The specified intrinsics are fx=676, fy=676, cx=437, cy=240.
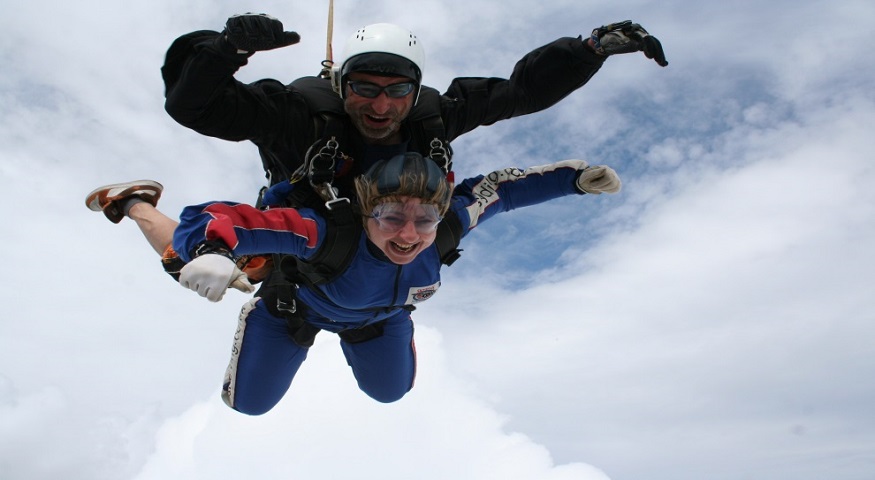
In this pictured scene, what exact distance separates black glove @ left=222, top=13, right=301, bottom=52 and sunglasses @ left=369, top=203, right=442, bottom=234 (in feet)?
3.39

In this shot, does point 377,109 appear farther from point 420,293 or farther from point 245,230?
point 420,293

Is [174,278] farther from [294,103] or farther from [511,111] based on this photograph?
[511,111]

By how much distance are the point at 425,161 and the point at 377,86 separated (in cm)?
52

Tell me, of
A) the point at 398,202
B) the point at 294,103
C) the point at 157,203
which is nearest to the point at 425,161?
the point at 398,202

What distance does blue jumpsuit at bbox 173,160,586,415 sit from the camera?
335 cm

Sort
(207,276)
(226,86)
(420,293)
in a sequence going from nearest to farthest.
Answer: (207,276) < (226,86) < (420,293)

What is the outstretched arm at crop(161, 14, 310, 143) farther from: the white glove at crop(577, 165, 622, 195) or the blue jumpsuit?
the white glove at crop(577, 165, 622, 195)

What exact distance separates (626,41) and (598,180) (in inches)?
38.9

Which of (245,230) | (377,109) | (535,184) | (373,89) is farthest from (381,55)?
(535,184)

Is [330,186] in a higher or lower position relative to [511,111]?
lower

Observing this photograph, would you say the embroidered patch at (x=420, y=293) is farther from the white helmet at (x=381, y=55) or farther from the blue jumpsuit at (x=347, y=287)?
the white helmet at (x=381, y=55)

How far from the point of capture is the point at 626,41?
3932 mm

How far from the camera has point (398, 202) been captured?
12.2 ft

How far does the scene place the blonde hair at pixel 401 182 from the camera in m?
3.70
